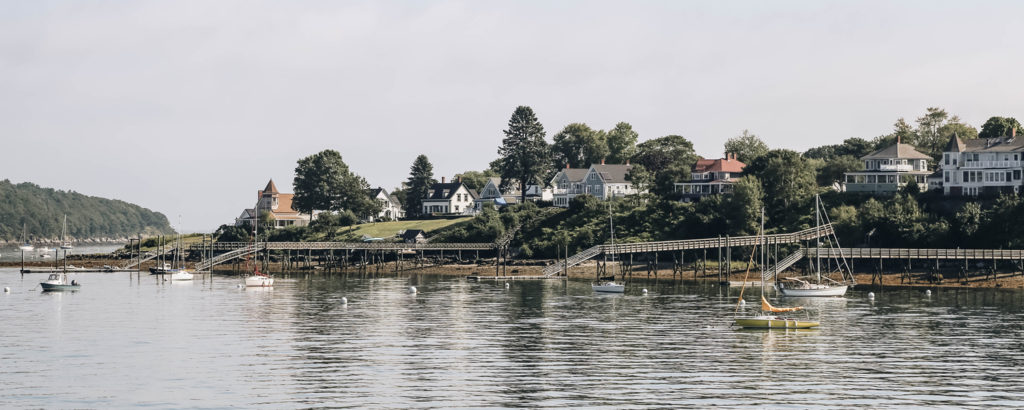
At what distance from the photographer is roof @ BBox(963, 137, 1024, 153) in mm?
135250

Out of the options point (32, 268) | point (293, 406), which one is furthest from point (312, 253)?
point (293, 406)

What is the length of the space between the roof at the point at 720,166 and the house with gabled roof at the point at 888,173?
1873cm

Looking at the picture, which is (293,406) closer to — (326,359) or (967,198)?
(326,359)

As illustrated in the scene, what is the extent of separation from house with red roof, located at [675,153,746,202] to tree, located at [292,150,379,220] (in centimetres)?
5953

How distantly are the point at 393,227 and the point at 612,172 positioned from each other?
128 feet

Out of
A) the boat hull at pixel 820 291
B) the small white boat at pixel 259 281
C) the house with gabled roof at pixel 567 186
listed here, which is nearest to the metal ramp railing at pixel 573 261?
the boat hull at pixel 820 291

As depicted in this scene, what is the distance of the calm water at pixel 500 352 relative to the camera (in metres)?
52.6

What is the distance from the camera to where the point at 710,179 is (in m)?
163

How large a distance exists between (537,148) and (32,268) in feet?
279

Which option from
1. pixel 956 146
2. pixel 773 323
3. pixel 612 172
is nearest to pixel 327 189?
pixel 612 172

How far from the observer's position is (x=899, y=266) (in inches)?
4781

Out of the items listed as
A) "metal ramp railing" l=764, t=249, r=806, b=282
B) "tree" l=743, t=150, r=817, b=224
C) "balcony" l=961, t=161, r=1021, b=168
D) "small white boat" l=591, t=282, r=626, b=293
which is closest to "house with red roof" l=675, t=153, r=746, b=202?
"tree" l=743, t=150, r=817, b=224

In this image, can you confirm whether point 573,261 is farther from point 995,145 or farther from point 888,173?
point 995,145

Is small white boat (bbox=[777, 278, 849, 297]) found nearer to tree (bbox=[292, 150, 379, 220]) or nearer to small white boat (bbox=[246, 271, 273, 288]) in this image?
small white boat (bbox=[246, 271, 273, 288])
